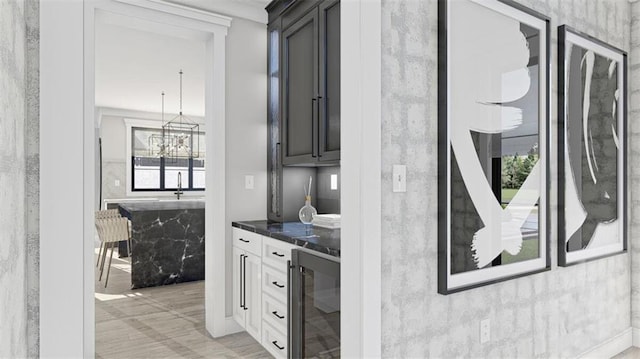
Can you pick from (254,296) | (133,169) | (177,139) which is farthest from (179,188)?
(254,296)

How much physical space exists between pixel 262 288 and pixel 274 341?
0.36 meters

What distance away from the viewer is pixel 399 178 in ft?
5.29

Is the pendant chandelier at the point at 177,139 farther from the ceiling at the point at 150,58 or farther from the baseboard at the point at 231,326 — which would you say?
the baseboard at the point at 231,326

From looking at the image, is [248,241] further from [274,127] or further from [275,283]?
[274,127]

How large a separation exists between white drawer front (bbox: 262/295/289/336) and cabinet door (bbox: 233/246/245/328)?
400mm

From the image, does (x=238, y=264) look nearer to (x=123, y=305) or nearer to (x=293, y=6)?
(x=123, y=305)

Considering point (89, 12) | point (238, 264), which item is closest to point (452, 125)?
point (89, 12)

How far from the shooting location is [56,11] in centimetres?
103

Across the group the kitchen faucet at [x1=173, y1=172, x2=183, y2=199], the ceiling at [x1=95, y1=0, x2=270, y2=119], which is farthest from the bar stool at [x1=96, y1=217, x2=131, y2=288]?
the kitchen faucet at [x1=173, y1=172, x2=183, y2=199]

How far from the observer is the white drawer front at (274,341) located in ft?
7.84

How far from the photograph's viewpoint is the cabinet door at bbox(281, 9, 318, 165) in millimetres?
2742

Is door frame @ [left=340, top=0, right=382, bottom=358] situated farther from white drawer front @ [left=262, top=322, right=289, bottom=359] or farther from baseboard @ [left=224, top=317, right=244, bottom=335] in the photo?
baseboard @ [left=224, top=317, right=244, bottom=335]

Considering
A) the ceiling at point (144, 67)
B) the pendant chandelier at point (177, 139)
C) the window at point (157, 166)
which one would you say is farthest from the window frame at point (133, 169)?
the ceiling at point (144, 67)

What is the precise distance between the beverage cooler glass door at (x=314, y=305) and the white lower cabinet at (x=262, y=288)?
0.52 ft
